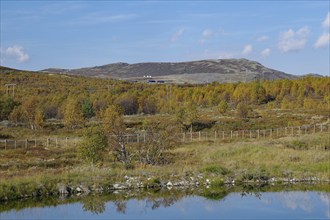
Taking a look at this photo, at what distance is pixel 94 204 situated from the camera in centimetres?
2133

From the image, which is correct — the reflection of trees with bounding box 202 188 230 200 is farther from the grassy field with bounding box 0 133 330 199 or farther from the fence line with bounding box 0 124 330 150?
the fence line with bounding box 0 124 330 150

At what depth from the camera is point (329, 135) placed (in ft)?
138

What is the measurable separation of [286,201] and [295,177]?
4.47m

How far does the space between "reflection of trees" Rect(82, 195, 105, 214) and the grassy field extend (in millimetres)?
1602

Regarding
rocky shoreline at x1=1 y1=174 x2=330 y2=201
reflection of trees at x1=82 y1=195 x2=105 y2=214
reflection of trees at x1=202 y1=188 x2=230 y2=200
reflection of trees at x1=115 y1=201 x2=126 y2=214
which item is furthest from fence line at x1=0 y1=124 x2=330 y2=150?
reflection of trees at x1=115 y1=201 x2=126 y2=214

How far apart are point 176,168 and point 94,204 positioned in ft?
20.2

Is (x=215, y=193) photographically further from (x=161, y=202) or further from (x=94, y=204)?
(x=94, y=204)

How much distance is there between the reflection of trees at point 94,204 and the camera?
20503 millimetres

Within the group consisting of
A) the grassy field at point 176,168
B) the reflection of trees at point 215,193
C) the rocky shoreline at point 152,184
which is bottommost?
the reflection of trees at point 215,193

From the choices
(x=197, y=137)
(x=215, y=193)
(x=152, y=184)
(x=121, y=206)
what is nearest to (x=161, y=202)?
(x=121, y=206)

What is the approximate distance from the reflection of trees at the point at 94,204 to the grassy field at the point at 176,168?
160 cm

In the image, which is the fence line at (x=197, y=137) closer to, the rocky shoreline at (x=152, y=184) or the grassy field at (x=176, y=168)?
the grassy field at (x=176, y=168)

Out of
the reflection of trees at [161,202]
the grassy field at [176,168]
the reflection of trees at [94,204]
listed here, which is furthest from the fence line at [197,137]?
the reflection of trees at [94,204]

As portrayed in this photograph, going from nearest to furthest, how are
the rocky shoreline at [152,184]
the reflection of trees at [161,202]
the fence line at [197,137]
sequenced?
the reflection of trees at [161,202] < the rocky shoreline at [152,184] < the fence line at [197,137]
